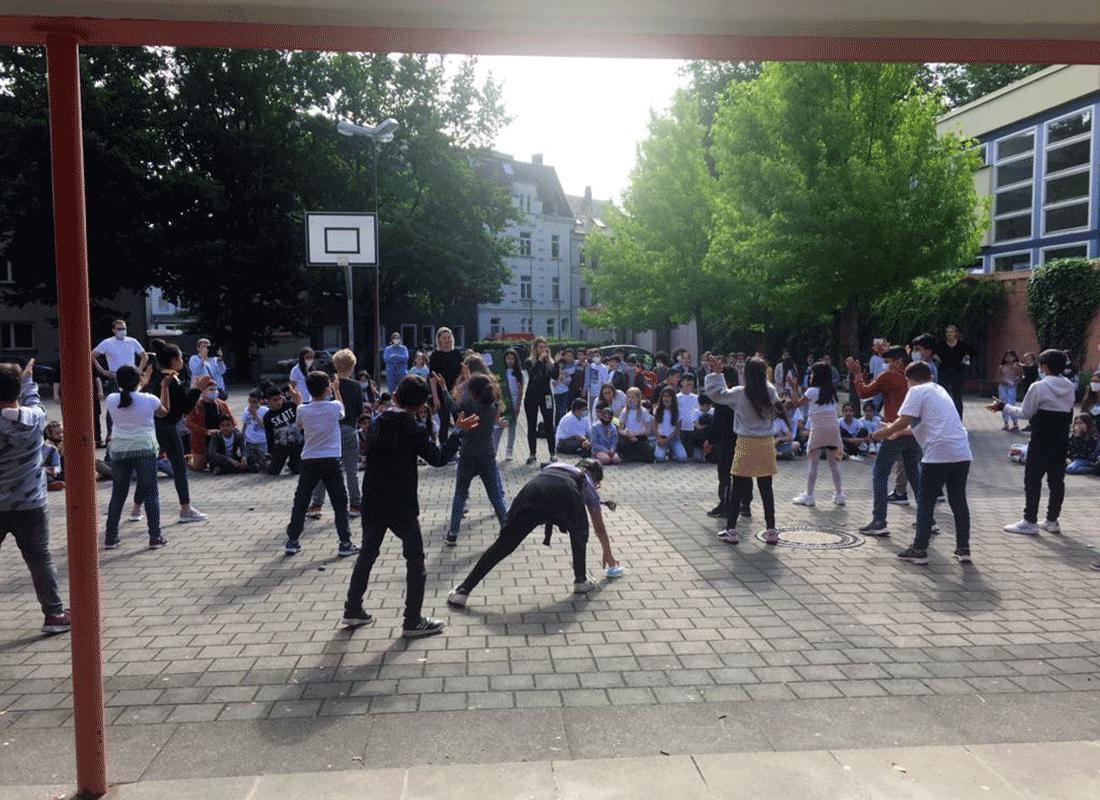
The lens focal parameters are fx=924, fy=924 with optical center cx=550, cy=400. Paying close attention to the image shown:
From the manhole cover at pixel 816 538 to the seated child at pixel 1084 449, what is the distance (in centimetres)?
576

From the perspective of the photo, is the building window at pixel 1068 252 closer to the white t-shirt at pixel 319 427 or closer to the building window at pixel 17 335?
the white t-shirt at pixel 319 427

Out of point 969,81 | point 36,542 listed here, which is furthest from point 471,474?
point 969,81

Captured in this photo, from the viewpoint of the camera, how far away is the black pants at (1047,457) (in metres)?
8.80

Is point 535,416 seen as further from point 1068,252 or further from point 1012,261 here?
point 1012,261

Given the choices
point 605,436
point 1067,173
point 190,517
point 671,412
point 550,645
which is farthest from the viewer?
point 1067,173

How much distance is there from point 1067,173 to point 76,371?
32.6 meters

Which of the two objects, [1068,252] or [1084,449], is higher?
[1068,252]

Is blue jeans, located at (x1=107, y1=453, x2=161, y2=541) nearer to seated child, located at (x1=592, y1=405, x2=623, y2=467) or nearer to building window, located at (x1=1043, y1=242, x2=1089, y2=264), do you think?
seated child, located at (x1=592, y1=405, x2=623, y2=467)

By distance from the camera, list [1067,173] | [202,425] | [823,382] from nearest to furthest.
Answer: [823,382], [202,425], [1067,173]

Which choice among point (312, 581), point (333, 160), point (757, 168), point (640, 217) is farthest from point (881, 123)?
point (333, 160)

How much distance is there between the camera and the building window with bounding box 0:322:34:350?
139 feet

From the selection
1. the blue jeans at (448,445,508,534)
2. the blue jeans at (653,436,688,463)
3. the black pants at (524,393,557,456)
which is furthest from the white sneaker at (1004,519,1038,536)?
the black pants at (524,393,557,456)

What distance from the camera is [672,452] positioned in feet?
47.9

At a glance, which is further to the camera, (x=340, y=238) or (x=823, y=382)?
(x=340, y=238)
